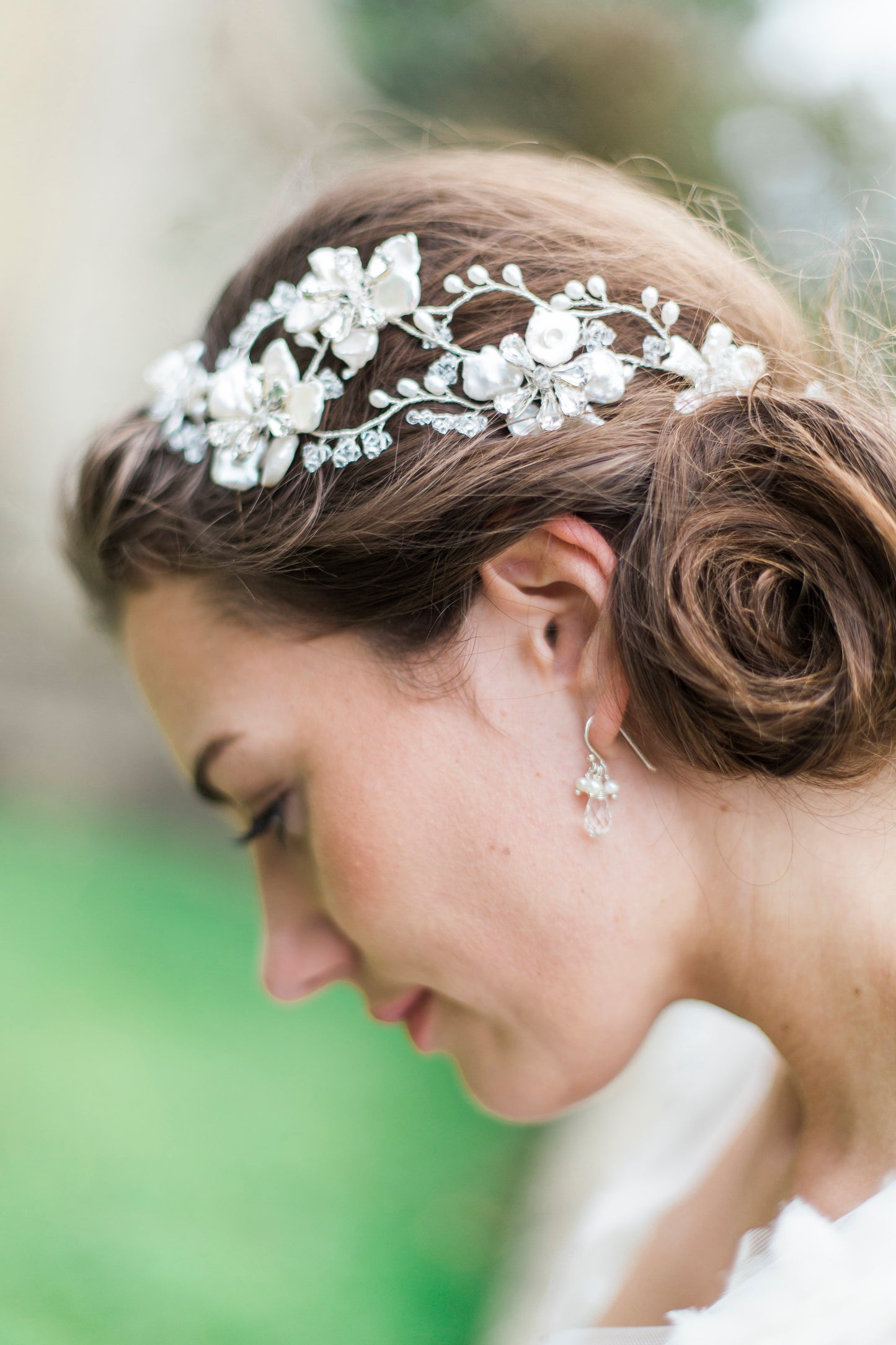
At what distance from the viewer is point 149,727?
4223 mm

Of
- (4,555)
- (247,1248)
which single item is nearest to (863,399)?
(247,1248)

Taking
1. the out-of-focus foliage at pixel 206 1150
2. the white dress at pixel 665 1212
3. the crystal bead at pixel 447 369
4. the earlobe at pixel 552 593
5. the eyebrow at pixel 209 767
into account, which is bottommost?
the out-of-focus foliage at pixel 206 1150

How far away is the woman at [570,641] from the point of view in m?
0.82

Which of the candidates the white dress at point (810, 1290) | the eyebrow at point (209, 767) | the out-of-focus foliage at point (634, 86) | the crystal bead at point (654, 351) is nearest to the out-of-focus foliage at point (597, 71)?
the out-of-focus foliage at point (634, 86)

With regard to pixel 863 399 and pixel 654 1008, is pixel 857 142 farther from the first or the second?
pixel 654 1008

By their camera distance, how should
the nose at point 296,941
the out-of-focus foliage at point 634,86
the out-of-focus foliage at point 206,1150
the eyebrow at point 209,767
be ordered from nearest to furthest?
the eyebrow at point 209,767
the nose at point 296,941
the out-of-focus foliage at point 206,1150
the out-of-focus foliage at point 634,86

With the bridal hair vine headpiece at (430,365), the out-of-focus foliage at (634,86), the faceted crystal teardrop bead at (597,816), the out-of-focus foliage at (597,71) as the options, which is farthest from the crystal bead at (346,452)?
the out-of-focus foliage at (597,71)

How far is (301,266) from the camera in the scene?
1.04 m

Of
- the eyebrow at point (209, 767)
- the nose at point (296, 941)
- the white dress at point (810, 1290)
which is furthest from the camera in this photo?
the nose at point (296, 941)

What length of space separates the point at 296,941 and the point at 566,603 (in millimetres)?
571

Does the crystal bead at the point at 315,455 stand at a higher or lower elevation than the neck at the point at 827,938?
higher

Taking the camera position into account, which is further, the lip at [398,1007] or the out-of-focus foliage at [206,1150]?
the out-of-focus foliage at [206,1150]

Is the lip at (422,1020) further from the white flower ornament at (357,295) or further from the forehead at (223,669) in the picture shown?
the white flower ornament at (357,295)

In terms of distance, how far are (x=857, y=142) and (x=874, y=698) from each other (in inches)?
99.1
